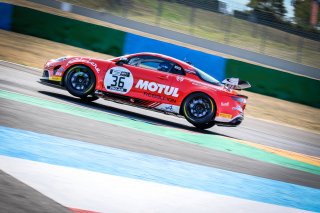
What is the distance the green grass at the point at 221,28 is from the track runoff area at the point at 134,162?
18.6 m

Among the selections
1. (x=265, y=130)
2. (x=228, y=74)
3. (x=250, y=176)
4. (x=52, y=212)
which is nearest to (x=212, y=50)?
(x=228, y=74)

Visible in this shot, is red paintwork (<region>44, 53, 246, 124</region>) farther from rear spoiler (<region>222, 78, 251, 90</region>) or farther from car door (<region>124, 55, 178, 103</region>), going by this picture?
rear spoiler (<region>222, 78, 251, 90</region>)

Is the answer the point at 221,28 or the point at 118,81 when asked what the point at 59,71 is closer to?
the point at 118,81

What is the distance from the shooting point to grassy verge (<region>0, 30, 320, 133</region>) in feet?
63.0

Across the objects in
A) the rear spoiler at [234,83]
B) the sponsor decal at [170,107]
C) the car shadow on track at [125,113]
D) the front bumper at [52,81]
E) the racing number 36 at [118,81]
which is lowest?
the car shadow on track at [125,113]

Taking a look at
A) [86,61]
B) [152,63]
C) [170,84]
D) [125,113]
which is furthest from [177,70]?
[86,61]

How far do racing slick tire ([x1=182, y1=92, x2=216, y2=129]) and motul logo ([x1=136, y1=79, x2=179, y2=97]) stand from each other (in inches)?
12.1

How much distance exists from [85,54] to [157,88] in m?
10.8

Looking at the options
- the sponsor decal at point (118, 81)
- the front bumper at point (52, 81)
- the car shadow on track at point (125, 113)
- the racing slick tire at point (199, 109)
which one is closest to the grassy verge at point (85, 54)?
the car shadow on track at point (125, 113)

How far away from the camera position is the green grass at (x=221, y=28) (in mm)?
31109

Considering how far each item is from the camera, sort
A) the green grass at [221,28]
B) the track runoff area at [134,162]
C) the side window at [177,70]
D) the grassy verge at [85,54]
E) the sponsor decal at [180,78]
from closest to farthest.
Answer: the track runoff area at [134,162] → the sponsor decal at [180,78] → the side window at [177,70] → the grassy verge at [85,54] → the green grass at [221,28]

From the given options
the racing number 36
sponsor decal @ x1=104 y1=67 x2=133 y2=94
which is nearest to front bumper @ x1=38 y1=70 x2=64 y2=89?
sponsor decal @ x1=104 y1=67 x2=133 y2=94

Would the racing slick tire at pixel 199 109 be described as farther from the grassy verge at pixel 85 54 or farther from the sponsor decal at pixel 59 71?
the grassy verge at pixel 85 54

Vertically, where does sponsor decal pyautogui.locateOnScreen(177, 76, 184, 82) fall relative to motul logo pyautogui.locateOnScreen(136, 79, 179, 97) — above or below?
above
